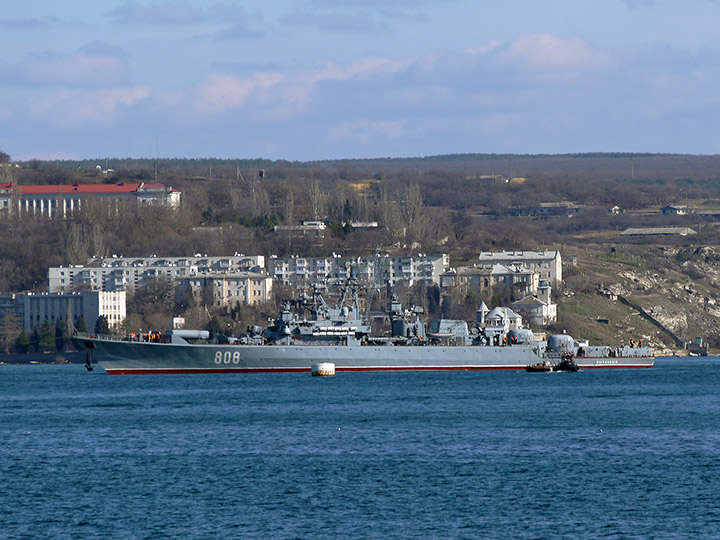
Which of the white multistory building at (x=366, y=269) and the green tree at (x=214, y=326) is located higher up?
the white multistory building at (x=366, y=269)

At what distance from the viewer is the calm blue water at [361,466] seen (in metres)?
33.7

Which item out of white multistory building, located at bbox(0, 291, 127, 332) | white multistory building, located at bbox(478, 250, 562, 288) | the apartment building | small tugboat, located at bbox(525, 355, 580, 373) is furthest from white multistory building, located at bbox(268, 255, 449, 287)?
small tugboat, located at bbox(525, 355, 580, 373)

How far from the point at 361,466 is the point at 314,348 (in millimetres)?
52954

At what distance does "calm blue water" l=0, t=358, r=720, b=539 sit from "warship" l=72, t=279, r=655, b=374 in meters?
21.2

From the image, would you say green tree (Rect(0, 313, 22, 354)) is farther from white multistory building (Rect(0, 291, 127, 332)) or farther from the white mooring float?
the white mooring float

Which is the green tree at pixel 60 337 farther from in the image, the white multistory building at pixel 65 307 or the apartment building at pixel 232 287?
the apartment building at pixel 232 287

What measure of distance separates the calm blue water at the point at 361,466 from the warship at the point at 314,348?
21.2 metres

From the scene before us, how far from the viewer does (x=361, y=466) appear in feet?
141

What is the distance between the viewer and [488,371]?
104 metres

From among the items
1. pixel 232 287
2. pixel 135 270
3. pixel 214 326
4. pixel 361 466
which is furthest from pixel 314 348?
pixel 135 270

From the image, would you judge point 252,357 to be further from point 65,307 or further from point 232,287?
point 232,287

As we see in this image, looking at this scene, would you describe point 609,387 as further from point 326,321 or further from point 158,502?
point 158,502

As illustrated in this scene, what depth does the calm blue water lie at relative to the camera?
33719 millimetres

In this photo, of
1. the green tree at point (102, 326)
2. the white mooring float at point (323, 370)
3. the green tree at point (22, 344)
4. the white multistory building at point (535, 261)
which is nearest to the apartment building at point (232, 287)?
the green tree at point (102, 326)
